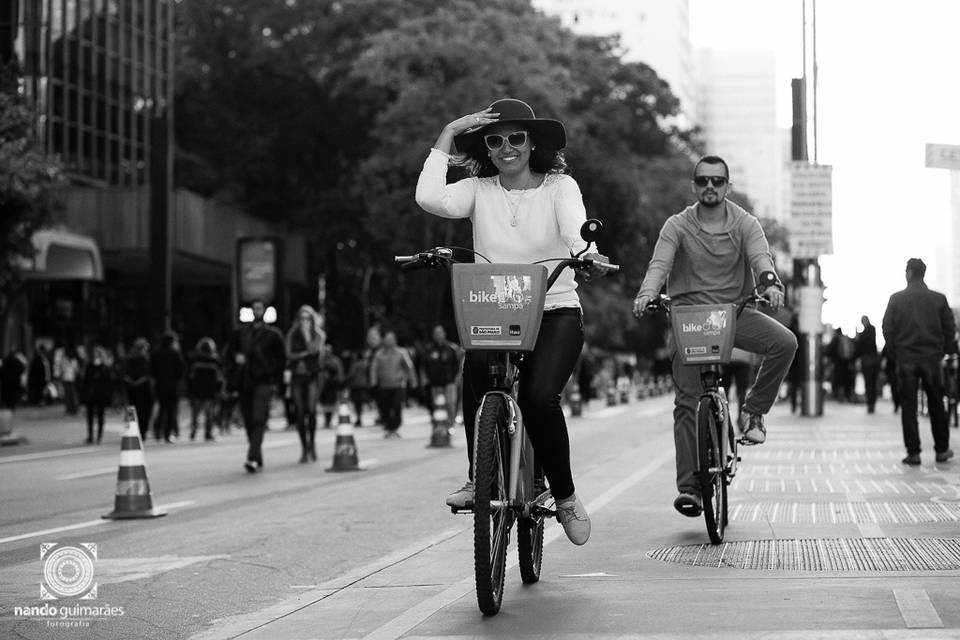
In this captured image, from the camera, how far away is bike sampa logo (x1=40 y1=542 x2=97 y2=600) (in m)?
7.97

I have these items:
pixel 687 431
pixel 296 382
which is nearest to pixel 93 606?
pixel 687 431

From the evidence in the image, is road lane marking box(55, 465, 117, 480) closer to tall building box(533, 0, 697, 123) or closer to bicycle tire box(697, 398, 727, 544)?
bicycle tire box(697, 398, 727, 544)

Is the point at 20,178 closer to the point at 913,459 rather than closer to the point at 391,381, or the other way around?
the point at 391,381

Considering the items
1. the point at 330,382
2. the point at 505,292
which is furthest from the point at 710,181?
the point at 330,382

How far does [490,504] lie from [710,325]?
2.89 metres

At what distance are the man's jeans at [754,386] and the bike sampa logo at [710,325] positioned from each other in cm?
30

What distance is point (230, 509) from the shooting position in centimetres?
1284

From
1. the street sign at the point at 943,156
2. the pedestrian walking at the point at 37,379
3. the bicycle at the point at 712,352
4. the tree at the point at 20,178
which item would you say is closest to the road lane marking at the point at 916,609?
the bicycle at the point at 712,352

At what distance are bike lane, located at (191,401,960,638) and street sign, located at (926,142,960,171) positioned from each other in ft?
19.3

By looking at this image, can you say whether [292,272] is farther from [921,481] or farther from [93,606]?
[93,606]

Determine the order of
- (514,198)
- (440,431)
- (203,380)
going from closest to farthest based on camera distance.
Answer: (514,198), (440,431), (203,380)

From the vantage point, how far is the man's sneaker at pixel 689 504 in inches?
345

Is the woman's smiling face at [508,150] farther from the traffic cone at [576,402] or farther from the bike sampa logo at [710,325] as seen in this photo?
the traffic cone at [576,402]

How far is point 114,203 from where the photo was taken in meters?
44.5
